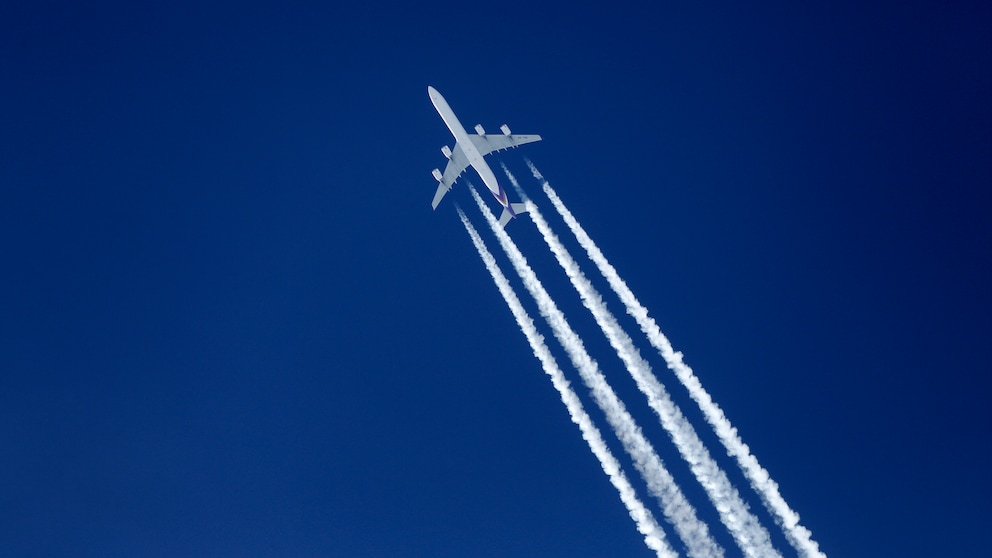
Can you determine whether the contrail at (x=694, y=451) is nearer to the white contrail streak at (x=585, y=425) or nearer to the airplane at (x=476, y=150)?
the white contrail streak at (x=585, y=425)

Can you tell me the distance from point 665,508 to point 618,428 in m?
5.03

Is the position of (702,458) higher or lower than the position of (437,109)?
lower

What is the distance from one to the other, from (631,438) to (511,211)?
1939 centimetres

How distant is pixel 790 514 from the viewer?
37.0 metres

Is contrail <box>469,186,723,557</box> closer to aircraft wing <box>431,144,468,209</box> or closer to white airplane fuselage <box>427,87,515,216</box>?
white airplane fuselage <box>427,87,515,216</box>

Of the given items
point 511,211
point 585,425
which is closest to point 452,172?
point 511,211

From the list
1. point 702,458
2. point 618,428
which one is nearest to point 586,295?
point 618,428

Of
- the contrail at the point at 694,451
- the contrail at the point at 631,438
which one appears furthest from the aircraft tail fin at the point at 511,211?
the contrail at the point at 694,451

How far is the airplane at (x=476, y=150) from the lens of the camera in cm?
5103

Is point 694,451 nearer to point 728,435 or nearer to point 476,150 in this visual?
point 728,435

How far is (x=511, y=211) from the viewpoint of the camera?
170ft

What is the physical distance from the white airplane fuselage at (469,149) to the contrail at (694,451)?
12470mm

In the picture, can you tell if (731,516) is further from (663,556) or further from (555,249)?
(555,249)

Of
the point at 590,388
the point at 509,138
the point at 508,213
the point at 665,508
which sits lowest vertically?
the point at 665,508
